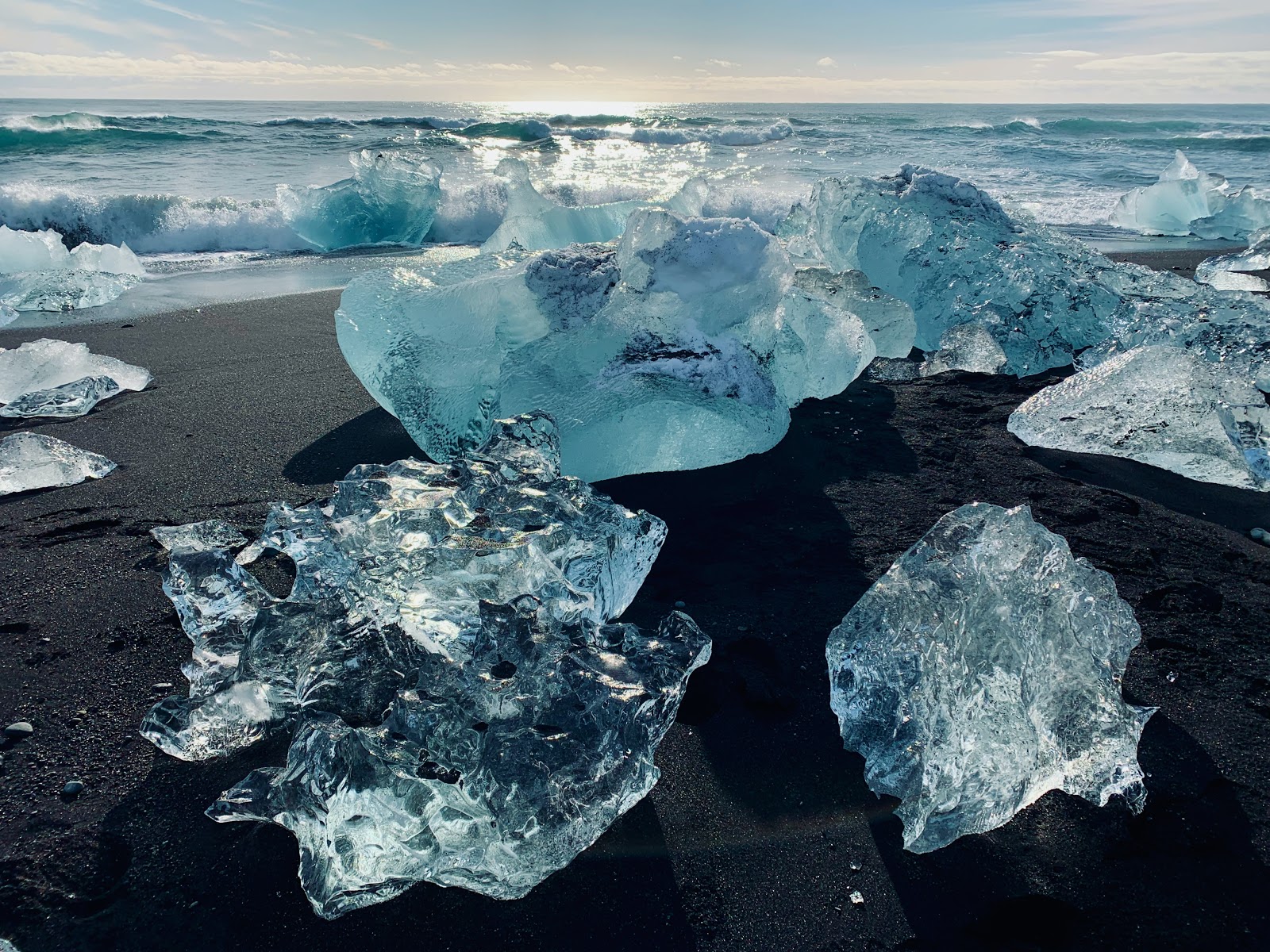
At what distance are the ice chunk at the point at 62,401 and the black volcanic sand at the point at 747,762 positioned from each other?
569mm

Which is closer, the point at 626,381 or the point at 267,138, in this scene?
the point at 626,381

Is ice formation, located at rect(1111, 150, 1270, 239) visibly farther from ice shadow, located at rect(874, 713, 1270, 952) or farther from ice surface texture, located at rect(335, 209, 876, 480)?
ice shadow, located at rect(874, 713, 1270, 952)

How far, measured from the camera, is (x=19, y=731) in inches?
59.1

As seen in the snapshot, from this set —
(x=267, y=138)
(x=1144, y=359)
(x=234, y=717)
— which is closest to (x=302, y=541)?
(x=234, y=717)

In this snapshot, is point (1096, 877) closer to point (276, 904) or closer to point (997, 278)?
point (276, 904)

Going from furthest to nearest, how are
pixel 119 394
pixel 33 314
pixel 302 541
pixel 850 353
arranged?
pixel 33 314
pixel 119 394
pixel 850 353
pixel 302 541

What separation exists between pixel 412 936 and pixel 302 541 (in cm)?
93

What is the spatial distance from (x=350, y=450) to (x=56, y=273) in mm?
3987

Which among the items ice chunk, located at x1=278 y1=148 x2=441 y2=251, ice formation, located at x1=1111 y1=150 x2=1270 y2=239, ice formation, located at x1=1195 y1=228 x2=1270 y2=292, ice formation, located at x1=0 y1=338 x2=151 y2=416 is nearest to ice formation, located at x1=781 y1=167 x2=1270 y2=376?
ice formation, located at x1=1195 y1=228 x2=1270 y2=292

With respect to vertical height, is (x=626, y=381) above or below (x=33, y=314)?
above

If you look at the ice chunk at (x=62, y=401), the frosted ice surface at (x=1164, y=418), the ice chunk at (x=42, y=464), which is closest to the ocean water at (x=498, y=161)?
the ice chunk at (x=62, y=401)

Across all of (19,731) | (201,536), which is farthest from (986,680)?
(201,536)

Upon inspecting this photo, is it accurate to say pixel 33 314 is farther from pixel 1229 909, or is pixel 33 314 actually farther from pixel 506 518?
pixel 1229 909

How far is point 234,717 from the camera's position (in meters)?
1.48
